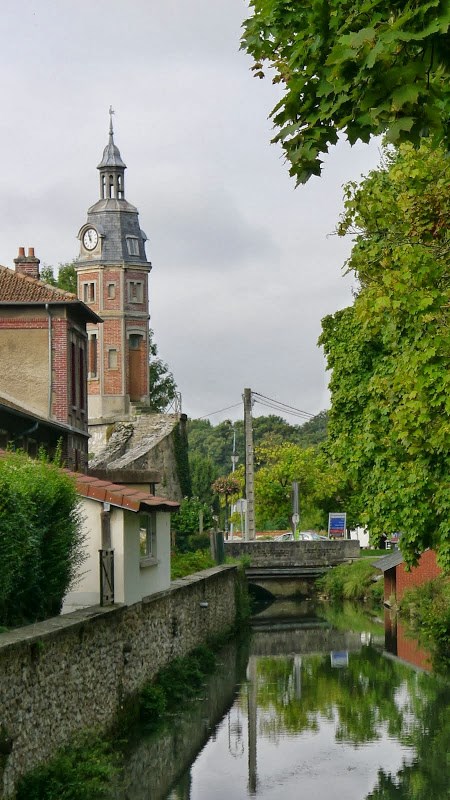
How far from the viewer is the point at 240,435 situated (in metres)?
153

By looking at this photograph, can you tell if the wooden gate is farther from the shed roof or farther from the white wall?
the shed roof

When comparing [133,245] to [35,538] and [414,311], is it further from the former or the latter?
[35,538]

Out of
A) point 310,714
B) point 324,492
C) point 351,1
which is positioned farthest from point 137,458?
point 351,1

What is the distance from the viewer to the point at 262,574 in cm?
5819

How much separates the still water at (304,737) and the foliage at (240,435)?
93.7 metres

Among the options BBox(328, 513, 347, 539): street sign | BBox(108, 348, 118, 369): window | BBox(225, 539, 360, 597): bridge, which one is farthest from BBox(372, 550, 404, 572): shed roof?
BBox(108, 348, 118, 369): window

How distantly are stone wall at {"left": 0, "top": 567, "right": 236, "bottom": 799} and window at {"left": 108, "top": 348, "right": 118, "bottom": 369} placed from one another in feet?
146

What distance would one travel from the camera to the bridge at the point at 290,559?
58.7 metres

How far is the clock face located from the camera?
7512cm

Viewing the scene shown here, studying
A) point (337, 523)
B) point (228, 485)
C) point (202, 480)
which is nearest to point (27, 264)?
point (337, 523)

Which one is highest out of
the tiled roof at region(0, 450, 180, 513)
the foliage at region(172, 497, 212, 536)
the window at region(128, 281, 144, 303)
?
the window at region(128, 281, 144, 303)

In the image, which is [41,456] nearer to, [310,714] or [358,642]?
[310,714]

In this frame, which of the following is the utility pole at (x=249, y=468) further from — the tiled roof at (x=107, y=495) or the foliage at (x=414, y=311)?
the tiled roof at (x=107, y=495)

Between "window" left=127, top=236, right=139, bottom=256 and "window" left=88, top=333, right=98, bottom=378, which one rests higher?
"window" left=127, top=236, right=139, bottom=256
